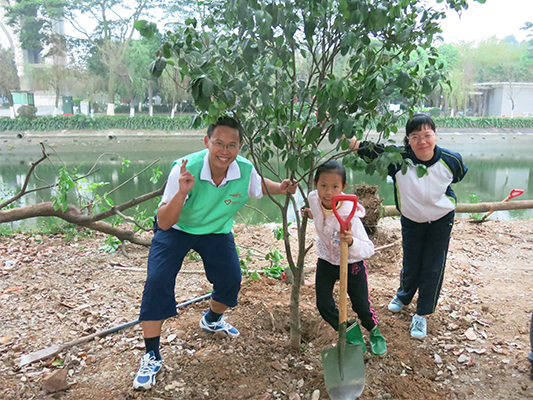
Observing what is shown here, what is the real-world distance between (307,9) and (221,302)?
167 cm

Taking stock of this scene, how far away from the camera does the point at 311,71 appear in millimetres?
2332

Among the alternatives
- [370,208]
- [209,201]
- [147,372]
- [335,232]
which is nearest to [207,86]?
[209,201]

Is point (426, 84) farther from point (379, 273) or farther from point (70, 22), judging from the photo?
point (70, 22)

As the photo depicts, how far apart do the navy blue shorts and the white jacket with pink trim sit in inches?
21.0

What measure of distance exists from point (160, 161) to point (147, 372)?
1570 centimetres

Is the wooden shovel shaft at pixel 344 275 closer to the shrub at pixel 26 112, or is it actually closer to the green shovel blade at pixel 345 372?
the green shovel blade at pixel 345 372

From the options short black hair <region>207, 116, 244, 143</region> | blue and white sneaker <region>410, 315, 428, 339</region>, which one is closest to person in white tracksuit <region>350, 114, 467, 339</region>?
blue and white sneaker <region>410, 315, 428, 339</region>

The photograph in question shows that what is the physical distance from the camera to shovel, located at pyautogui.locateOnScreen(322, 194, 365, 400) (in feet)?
7.05

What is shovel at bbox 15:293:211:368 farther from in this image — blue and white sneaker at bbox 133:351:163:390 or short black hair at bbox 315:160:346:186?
short black hair at bbox 315:160:346:186

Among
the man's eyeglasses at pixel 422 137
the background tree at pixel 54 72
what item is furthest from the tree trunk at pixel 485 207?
the background tree at pixel 54 72

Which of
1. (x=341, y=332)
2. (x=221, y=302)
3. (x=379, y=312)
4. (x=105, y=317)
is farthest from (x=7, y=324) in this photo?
(x=379, y=312)

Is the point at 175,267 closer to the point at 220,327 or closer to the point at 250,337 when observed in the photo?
the point at 220,327

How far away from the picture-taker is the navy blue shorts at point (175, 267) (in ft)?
7.52

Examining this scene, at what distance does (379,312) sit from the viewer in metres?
3.09
